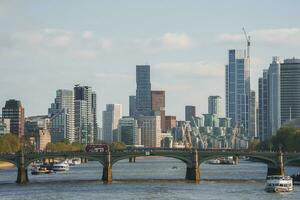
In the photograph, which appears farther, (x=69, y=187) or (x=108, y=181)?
(x=108, y=181)

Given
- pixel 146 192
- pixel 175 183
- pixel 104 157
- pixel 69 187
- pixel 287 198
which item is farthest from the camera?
pixel 104 157

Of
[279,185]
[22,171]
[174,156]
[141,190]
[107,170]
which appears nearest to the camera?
[279,185]

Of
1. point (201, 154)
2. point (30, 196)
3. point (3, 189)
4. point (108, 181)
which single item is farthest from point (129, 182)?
point (30, 196)

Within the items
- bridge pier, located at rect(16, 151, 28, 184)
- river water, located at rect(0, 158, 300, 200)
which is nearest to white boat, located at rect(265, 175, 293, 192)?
river water, located at rect(0, 158, 300, 200)

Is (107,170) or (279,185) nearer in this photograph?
(279,185)

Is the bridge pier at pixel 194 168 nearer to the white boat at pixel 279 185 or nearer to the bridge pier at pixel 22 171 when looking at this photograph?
the white boat at pixel 279 185

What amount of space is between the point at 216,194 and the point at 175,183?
1069 inches

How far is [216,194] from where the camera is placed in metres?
131

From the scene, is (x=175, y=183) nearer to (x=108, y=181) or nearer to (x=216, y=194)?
(x=108, y=181)

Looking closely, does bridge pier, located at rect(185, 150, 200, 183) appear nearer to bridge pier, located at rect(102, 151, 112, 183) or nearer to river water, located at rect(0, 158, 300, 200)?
river water, located at rect(0, 158, 300, 200)

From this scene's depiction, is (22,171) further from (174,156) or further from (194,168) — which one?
(194,168)

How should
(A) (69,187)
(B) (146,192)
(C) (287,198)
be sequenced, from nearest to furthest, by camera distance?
(C) (287,198) → (B) (146,192) → (A) (69,187)

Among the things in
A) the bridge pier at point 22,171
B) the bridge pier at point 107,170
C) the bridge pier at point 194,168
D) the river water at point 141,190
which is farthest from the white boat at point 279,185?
the bridge pier at point 22,171

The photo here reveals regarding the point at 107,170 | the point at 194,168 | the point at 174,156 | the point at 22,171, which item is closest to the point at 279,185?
the point at 194,168
